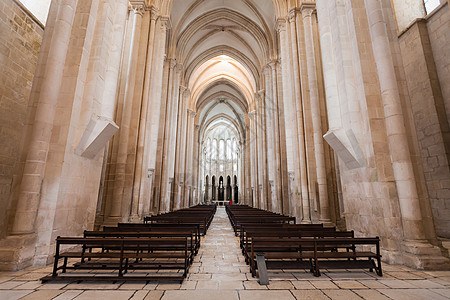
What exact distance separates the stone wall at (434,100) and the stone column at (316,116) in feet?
9.57

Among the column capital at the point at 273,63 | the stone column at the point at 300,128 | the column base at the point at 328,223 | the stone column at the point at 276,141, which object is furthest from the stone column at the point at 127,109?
the column capital at the point at 273,63

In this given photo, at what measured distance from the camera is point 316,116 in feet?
29.7

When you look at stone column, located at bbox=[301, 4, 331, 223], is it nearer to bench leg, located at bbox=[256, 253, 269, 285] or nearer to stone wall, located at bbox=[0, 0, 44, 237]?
bench leg, located at bbox=[256, 253, 269, 285]

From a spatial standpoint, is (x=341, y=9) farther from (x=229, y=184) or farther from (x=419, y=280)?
(x=229, y=184)

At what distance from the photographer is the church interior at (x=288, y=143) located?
3.50m

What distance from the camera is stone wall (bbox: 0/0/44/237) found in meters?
7.49

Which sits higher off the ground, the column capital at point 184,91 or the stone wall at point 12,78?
the column capital at point 184,91

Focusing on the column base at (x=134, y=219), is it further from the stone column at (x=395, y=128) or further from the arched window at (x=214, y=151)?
the arched window at (x=214, y=151)

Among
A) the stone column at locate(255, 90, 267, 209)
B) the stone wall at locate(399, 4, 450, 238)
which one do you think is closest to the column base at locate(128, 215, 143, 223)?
the stone wall at locate(399, 4, 450, 238)

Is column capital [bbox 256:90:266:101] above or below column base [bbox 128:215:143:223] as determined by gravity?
above

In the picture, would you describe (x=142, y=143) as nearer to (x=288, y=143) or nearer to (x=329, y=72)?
(x=288, y=143)

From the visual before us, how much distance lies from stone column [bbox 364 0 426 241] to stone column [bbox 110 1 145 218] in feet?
26.8

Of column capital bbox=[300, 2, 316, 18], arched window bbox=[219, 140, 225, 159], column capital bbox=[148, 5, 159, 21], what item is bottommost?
column capital bbox=[300, 2, 316, 18]

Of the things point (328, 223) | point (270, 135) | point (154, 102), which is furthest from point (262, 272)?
point (270, 135)
